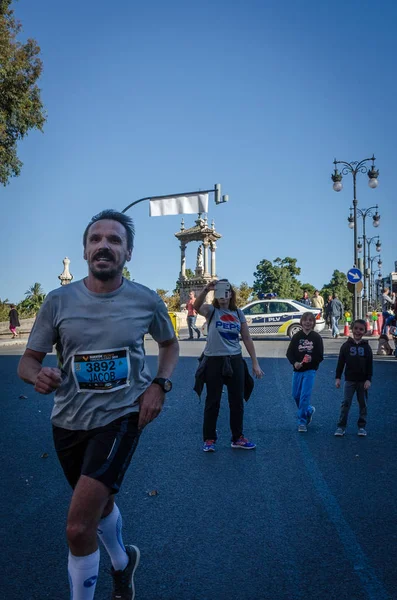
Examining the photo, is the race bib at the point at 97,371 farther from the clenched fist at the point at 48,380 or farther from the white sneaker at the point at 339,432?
the white sneaker at the point at 339,432

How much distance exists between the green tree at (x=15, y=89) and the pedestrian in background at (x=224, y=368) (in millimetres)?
17242

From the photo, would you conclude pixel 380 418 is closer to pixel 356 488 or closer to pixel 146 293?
pixel 356 488

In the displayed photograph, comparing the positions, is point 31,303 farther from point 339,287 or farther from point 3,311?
point 339,287

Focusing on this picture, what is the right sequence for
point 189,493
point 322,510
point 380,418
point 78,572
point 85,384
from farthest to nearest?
point 380,418, point 189,493, point 322,510, point 85,384, point 78,572

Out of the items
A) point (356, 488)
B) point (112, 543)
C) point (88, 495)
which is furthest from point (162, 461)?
point (88, 495)

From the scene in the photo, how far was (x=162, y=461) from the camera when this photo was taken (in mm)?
6293

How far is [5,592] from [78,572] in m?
0.77

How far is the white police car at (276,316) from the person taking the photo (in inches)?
1000

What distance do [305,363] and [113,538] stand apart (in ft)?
16.5

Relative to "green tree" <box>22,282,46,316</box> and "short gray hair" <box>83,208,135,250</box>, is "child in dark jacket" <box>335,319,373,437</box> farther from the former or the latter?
"green tree" <box>22,282,46,316</box>

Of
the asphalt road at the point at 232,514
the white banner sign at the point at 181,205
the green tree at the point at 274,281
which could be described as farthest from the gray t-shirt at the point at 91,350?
the green tree at the point at 274,281

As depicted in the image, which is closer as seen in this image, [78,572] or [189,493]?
[78,572]

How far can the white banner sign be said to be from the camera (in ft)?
71.3

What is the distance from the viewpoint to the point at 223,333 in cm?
703
